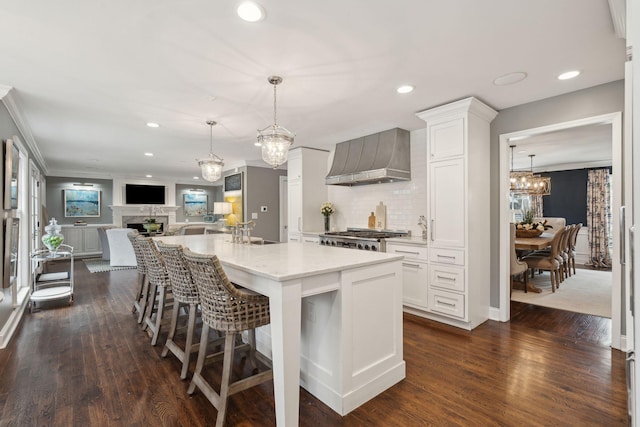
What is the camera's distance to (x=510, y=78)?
276 cm

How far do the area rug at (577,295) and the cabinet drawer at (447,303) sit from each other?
1.57 metres

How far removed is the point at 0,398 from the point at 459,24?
12.9 ft

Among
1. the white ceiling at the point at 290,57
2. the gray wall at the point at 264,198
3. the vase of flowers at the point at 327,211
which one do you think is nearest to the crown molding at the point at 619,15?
the white ceiling at the point at 290,57

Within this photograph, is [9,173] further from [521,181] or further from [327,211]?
[521,181]

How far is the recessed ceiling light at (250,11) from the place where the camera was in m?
1.76

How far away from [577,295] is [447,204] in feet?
9.28

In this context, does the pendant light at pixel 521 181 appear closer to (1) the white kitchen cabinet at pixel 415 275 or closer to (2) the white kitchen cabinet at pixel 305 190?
(1) the white kitchen cabinet at pixel 415 275

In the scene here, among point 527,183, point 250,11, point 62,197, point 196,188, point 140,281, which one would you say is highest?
point 250,11

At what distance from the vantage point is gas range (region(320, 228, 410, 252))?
4.04 m

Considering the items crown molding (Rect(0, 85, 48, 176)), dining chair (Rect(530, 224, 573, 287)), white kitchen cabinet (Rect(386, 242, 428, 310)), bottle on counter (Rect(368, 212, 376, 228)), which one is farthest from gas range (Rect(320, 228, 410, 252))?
crown molding (Rect(0, 85, 48, 176))

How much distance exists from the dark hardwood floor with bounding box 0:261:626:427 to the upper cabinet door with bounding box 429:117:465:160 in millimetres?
1932

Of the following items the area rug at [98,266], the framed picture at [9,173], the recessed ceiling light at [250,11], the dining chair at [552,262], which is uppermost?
the recessed ceiling light at [250,11]

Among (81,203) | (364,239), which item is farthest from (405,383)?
(81,203)

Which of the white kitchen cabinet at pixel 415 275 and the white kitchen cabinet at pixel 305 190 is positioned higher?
the white kitchen cabinet at pixel 305 190
